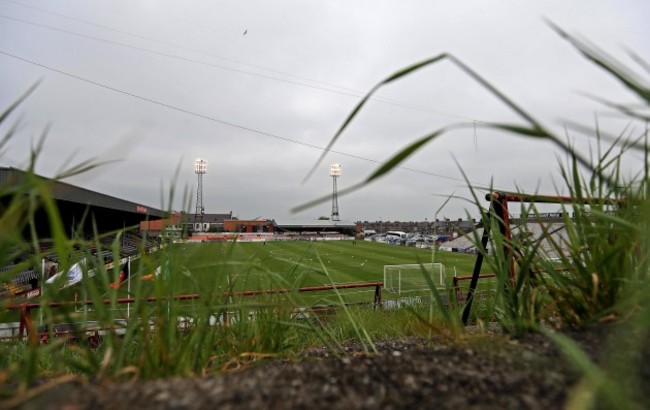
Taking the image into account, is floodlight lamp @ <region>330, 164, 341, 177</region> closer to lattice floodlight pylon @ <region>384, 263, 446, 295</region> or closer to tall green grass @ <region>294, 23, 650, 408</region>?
Result: lattice floodlight pylon @ <region>384, 263, 446, 295</region>

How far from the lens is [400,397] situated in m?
0.84

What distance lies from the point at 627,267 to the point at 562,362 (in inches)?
21.4

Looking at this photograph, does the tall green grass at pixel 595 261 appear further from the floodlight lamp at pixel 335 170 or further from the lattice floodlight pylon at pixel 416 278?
the floodlight lamp at pixel 335 170

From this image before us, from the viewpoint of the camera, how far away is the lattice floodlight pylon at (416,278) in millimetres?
1784

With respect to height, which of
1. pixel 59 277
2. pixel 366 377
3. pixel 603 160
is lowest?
pixel 366 377

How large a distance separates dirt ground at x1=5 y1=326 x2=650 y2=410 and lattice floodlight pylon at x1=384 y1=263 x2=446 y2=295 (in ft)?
1.58

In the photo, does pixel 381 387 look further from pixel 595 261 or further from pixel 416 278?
pixel 416 278

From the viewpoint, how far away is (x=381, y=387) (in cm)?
90

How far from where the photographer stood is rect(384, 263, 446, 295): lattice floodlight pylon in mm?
1784

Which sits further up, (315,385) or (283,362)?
(315,385)

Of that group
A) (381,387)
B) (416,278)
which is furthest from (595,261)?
(416,278)

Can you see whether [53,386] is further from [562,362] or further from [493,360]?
[562,362]

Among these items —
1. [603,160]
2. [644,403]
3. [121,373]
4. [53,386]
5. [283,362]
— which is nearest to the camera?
[644,403]

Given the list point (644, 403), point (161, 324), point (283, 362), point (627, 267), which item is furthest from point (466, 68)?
point (283, 362)
